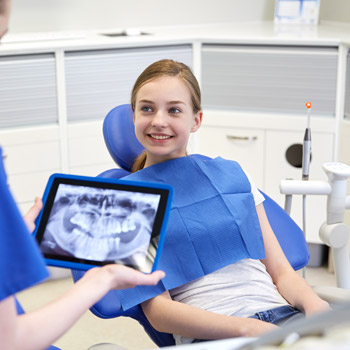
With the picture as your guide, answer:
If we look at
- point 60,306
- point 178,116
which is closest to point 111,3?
point 178,116

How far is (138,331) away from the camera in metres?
2.59

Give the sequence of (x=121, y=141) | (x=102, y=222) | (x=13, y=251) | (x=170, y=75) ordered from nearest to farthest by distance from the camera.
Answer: (x=13, y=251) → (x=102, y=222) → (x=170, y=75) → (x=121, y=141)

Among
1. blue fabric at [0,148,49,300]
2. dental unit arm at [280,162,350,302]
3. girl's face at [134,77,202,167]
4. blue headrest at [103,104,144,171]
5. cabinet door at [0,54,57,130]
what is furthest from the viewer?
cabinet door at [0,54,57,130]

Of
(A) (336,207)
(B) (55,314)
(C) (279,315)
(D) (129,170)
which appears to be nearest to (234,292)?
(C) (279,315)

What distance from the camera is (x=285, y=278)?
5.33ft

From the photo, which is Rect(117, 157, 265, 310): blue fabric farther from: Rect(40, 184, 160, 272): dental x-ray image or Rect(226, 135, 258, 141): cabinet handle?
Rect(226, 135, 258, 141): cabinet handle

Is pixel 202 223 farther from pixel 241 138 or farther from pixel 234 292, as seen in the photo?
pixel 241 138

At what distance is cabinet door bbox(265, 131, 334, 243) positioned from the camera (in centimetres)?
292

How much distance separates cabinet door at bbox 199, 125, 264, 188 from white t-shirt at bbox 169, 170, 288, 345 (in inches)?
56.1

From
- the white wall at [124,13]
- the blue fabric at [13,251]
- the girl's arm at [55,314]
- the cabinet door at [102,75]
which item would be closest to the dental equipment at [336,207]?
the girl's arm at [55,314]

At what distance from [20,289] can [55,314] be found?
8cm

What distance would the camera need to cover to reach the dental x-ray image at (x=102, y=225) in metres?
1.18

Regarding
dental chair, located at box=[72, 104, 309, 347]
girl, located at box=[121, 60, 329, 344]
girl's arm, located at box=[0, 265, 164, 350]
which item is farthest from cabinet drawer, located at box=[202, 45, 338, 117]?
girl's arm, located at box=[0, 265, 164, 350]

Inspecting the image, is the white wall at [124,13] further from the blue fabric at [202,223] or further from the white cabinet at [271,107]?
the blue fabric at [202,223]
